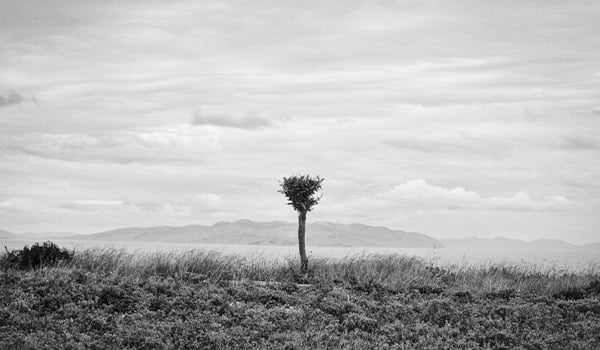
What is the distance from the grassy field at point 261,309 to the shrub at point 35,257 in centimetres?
22

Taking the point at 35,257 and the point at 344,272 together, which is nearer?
the point at 35,257

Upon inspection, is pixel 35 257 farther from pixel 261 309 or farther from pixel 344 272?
pixel 344 272

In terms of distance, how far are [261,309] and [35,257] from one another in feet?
33.2

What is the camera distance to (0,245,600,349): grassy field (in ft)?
47.0

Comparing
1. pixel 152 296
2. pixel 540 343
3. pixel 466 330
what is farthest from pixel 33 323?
pixel 540 343

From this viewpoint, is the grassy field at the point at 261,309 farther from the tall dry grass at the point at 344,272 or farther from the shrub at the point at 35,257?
the shrub at the point at 35,257

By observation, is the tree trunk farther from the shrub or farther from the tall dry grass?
the shrub

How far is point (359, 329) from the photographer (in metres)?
15.9

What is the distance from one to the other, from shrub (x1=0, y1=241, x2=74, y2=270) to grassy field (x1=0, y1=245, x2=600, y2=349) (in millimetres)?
224

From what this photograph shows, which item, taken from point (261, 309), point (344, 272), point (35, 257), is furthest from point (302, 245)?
point (35, 257)

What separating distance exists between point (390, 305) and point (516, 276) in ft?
37.0

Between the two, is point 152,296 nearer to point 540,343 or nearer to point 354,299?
point 354,299

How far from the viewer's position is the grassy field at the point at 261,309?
14312 mm

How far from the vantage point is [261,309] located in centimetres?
1700
